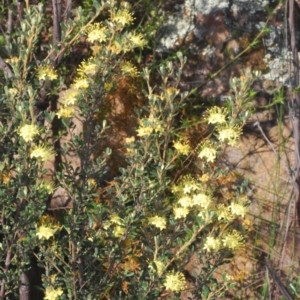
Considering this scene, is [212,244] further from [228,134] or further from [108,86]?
A: [108,86]

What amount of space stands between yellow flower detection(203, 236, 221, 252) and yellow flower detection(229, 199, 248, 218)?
11 centimetres

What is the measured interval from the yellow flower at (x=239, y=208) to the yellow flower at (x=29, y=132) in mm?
692

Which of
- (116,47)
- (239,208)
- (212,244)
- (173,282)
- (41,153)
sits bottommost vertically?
(173,282)

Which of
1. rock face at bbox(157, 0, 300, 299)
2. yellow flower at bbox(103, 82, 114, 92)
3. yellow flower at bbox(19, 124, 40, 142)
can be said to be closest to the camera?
yellow flower at bbox(19, 124, 40, 142)

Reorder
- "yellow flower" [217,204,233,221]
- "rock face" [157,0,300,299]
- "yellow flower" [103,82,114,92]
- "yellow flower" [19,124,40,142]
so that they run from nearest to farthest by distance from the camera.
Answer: "yellow flower" [19,124,40,142] < "yellow flower" [217,204,233,221] < "yellow flower" [103,82,114,92] < "rock face" [157,0,300,299]

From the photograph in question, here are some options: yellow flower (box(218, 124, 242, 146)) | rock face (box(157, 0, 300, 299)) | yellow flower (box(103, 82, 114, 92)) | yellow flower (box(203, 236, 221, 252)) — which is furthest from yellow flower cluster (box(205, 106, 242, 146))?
rock face (box(157, 0, 300, 299))

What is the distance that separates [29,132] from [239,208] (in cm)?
73

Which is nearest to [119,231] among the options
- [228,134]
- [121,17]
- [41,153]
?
[41,153]

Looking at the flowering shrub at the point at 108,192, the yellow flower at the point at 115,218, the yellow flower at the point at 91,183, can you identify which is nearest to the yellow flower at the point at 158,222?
the flowering shrub at the point at 108,192

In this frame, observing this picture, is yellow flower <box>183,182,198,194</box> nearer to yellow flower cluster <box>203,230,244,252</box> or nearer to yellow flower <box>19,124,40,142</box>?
yellow flower cluster <box>203,230,244,252</box>

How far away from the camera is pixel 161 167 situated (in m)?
2.36

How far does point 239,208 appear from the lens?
2250 millimetres

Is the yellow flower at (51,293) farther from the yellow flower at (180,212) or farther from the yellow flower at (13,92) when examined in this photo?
the yellow flower at (13,92)

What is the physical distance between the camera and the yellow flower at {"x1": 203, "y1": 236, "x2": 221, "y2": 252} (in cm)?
224
